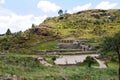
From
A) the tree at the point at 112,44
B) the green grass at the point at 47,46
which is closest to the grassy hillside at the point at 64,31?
the green grass at the point at 47,46

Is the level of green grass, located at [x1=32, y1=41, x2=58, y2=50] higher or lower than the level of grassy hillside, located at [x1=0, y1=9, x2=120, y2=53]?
lower

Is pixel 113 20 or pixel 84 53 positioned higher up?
pixel 113 20

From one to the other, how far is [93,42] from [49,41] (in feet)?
46.6

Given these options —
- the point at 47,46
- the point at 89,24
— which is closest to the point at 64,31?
the point at 89,24

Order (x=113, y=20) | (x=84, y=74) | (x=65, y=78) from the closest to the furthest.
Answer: (x=65, y=78) < (x=84, y=74) < (x=113, y=20)

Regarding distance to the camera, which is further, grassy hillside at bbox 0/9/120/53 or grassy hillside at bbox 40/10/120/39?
grassy hillside at bbox 40/10/120/39

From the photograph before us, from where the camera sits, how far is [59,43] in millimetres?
101250

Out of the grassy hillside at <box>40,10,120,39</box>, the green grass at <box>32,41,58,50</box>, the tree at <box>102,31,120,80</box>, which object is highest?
the grassy hillside at <box>40,10,120,39</box>

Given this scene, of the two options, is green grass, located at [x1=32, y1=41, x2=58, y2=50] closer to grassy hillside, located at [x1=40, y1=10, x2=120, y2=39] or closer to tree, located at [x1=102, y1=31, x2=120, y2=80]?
grassy hillside, located at [x1=40, y1=10, x2=120, y2=39]

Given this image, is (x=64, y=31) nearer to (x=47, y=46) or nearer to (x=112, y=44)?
(x=47, y=46)

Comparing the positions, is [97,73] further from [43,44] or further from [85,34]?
[85,34]

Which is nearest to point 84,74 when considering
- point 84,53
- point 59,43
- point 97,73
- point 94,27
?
point 97,73

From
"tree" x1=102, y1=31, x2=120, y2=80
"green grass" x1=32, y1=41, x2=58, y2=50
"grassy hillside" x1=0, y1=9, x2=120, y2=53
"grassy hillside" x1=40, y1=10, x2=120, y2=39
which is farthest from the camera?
"grassy hillside" x1=40, y1=10, x2=120, y2=39

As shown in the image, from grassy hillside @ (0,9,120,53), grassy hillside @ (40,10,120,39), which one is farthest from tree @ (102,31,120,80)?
grassy hillside @ (40,10,120,39)
